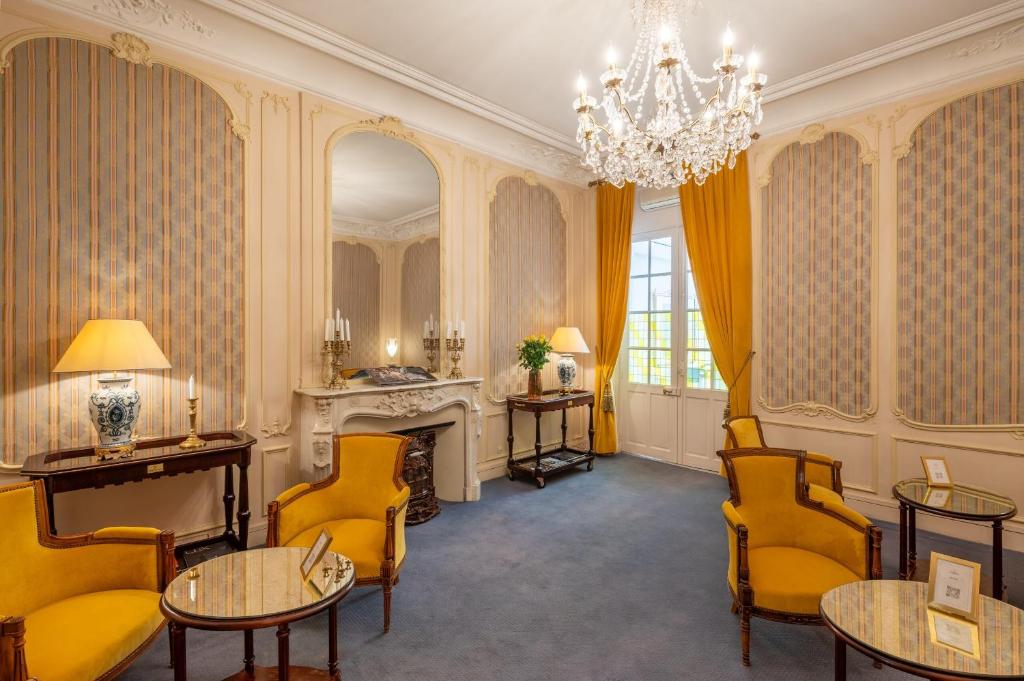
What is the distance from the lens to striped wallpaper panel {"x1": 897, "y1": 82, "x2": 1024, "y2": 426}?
3.37 metres

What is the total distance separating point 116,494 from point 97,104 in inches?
87.2

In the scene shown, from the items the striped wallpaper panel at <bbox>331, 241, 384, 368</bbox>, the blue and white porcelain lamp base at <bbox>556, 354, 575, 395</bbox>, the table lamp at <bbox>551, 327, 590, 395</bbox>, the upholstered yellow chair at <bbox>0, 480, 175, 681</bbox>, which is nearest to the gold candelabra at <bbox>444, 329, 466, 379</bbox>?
the striped wallpaper panel at <bbox>331, 241, 384, 368</bbox>

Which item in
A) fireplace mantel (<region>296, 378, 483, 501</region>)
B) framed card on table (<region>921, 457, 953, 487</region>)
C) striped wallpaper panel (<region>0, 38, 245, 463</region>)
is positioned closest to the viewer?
striped wallpaper panel (<region>0, 38, 245, 463</region>)

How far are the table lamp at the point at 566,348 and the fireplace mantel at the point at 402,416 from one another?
112 cm

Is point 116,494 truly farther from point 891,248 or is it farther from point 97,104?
point 891,248

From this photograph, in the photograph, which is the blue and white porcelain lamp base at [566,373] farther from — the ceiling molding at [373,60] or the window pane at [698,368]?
the ceiling molding at [373,60]

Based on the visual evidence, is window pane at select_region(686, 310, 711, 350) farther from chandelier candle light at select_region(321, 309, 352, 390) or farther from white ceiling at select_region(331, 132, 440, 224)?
chandelier candle light at select_region(321, 309, 352, 390)

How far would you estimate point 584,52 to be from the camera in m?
3.66

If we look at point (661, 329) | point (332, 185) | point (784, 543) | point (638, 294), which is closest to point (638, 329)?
point (661, 329)

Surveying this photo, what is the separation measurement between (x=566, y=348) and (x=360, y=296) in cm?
216

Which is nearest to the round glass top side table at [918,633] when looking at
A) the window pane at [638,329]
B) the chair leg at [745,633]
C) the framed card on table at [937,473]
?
the chair leg at [745,633]

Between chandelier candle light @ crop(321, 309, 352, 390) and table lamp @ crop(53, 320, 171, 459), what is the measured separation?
1.10 m

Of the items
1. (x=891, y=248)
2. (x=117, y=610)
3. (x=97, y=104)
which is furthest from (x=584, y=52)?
(x=117, y=610)

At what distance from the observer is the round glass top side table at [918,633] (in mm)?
1420
